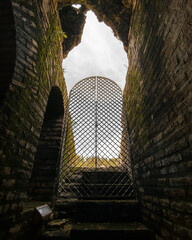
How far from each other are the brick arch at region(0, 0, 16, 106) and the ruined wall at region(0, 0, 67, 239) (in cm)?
4

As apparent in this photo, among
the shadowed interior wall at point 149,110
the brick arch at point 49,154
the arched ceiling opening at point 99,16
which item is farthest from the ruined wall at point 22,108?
the arched ceiling opening at point 99,16

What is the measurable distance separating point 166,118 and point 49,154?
2.60 metres

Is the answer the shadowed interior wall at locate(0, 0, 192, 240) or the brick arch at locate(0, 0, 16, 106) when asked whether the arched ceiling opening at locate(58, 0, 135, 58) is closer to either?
the shadowed interior wall at locate(0, 0, 192, 240)

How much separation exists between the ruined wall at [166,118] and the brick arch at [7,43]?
1.83 metres

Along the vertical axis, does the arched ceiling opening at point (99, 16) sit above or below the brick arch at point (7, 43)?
above

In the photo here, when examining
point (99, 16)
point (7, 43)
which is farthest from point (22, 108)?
point (99, 16)

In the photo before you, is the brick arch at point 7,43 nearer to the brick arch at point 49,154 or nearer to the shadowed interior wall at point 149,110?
the shadowed interior wall at point 149,110

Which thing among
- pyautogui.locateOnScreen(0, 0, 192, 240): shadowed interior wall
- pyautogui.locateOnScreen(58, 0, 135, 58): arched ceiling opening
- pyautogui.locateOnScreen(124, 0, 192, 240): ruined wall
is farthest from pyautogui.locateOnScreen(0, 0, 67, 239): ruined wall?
pyautogui.locateOnScreen(124, 0, 192, 240): ruined wall

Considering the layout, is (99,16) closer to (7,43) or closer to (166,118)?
(7,43)

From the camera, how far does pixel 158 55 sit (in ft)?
6.07

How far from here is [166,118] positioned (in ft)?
5.39

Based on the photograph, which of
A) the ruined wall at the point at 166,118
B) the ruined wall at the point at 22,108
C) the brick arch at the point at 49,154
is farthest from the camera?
the brick arch at the point at 49,154

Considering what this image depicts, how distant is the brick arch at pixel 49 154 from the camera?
9.38 feet

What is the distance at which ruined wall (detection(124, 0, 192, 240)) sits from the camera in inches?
49.6
